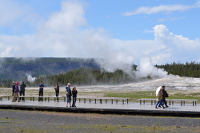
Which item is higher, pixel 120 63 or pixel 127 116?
pixel 120 63

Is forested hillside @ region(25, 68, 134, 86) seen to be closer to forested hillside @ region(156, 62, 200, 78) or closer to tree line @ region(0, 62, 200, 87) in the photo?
tree line @ region(0, 62, 200, 87)

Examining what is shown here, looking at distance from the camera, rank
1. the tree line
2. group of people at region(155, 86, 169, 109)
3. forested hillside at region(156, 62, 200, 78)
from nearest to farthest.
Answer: group of people at region(155, 86, 169, 109), the tree line, forested hillside at region(156, 62, 200, 78)

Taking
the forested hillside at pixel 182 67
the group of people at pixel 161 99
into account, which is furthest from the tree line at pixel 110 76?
the group of people at pixel 161 99

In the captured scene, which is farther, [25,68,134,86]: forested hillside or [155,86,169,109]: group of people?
[25,68,134,86]: forested hillside

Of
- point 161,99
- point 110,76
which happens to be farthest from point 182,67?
point 161,99

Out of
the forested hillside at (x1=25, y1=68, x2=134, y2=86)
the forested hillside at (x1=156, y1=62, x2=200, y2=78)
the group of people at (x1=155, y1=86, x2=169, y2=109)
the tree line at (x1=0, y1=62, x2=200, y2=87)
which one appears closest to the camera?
the group of people at (x1=155, y1=86, x2=169, y2=109)

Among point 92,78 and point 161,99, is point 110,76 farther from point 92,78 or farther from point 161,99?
point 161,99

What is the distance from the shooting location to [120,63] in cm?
10094

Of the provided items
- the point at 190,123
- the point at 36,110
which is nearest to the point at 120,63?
the point at 36,110

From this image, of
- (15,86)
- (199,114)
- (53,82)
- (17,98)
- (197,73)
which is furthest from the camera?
(53,82)

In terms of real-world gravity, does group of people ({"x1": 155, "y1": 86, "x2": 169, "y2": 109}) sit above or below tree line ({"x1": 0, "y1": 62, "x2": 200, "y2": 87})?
below

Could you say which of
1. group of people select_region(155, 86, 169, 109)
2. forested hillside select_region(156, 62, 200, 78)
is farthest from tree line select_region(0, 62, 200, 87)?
group of people select_region(155, 86, 169, 109)

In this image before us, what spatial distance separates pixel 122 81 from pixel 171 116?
75.9m

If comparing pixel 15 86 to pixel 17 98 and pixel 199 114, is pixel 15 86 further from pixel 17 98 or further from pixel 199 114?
pixel 199 114
